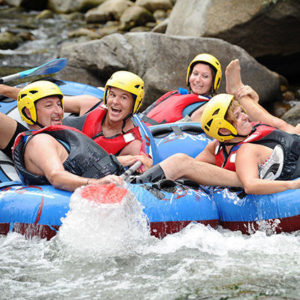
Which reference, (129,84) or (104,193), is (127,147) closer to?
(129,84)

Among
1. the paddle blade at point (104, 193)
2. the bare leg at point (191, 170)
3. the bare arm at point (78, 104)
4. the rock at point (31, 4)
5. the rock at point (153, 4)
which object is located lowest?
the paddle blade at point (104, 193)

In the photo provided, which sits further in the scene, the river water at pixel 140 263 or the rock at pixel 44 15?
the rock at pixel 44 15

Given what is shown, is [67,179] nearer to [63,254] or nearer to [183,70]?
[63,254]

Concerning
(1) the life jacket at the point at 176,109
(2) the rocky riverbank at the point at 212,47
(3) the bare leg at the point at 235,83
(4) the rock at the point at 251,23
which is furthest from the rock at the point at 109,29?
(3) the bare leg at the point at 235,83

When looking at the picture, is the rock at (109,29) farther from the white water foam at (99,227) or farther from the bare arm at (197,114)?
the white water foam at (99,227)

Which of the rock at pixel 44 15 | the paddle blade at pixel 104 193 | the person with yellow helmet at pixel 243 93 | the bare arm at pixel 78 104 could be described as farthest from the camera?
the rock at pixel 44 15

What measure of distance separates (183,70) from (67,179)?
5.71 m

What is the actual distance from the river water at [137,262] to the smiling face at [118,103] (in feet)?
4.54

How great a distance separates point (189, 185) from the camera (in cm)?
472

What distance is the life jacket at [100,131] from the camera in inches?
211

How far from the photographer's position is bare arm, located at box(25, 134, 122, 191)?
4293mm

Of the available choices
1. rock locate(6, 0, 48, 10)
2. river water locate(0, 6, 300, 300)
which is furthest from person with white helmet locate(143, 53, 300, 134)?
rock locate(6, 0, 48, 10)

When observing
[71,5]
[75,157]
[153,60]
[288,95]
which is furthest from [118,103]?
[71,5]

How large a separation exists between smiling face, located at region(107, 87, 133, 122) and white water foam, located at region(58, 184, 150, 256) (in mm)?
1408
